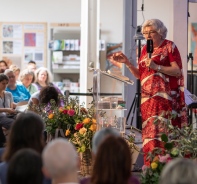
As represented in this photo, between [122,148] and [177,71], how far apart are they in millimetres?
2361

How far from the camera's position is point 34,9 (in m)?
14.2

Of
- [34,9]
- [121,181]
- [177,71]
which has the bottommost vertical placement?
[121,181]

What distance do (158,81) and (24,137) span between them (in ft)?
6.57

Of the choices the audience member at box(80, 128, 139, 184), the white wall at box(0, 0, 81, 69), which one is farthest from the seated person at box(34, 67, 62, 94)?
the audience member at box(80, 128, 139, 184)

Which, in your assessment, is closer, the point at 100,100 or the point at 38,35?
the point at 100,100

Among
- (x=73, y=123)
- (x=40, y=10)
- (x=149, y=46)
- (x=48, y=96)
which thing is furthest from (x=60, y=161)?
(x=40, y=10)

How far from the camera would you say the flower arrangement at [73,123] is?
5.96 metres

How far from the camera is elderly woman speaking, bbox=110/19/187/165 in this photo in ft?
17.8

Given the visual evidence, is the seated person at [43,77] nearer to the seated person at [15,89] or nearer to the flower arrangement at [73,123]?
the seated person at [15,89]

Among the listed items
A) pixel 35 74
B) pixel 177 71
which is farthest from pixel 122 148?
pixel 35 74

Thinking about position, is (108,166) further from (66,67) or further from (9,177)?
(66,67)

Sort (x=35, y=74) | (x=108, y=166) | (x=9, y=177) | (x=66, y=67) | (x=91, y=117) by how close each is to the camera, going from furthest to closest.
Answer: (x=66, y=67) → (x=35, y=74) → (x=91, y=117) → (x=108, y=166) → (x=9, y=177)

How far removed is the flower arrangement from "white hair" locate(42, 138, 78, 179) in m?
2.87

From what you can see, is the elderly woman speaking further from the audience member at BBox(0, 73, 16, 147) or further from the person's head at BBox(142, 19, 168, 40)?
the audience member at BBox(0, 73, 16, 147)
